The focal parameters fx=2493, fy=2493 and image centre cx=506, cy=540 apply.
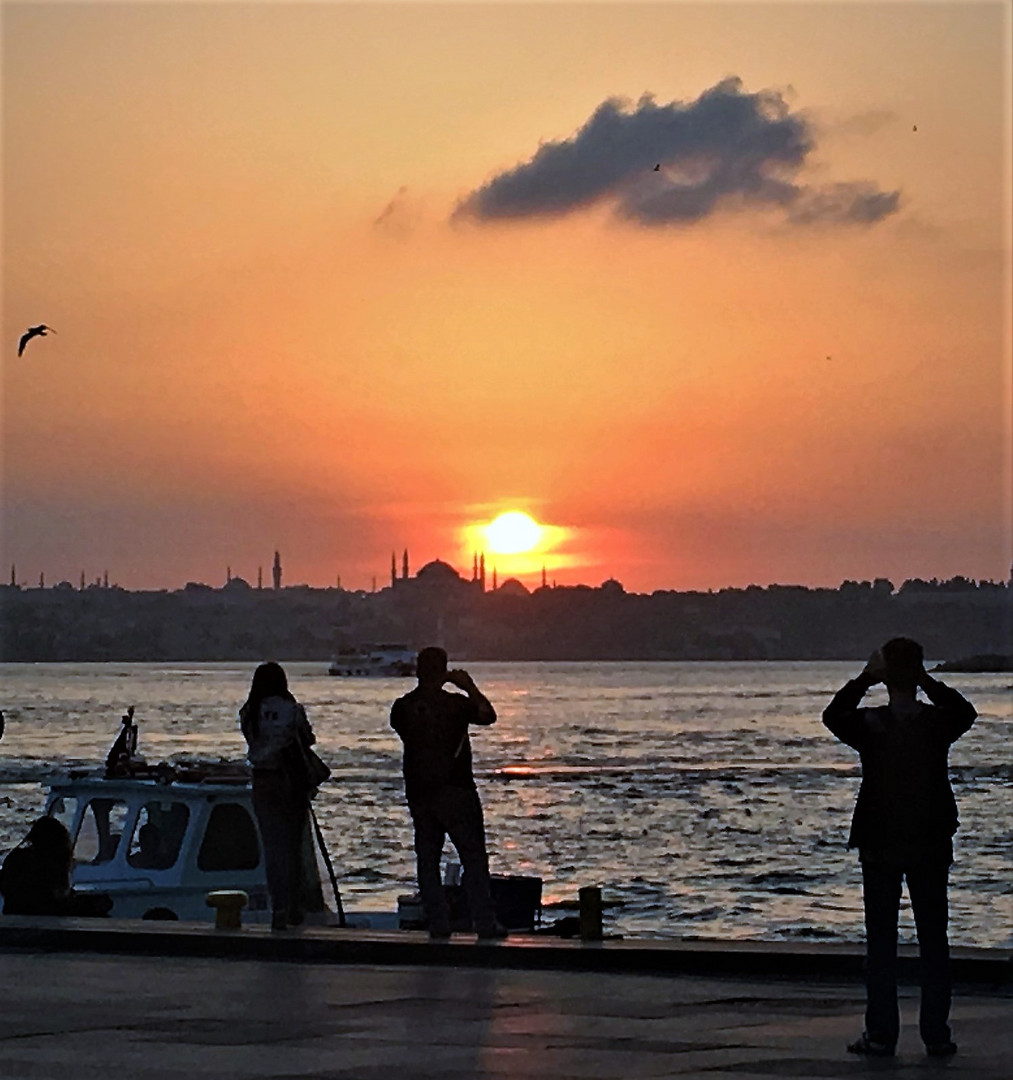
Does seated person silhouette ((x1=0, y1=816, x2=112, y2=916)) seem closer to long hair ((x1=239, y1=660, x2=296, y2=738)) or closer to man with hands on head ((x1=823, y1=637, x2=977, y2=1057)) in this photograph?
long hair ((x1=239, y1=660, x2=296, y2=738))

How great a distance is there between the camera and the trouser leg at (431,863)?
53.5 feet

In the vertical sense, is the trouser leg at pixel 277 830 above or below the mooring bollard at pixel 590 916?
above

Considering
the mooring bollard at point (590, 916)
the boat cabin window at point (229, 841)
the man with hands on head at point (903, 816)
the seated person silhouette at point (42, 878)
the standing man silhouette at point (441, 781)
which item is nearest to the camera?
the man with hands on head at point (903, 816)

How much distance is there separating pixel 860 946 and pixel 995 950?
36.9 inches

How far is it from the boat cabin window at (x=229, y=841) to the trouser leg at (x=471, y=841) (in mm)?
7551

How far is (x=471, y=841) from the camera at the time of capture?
53.6ft

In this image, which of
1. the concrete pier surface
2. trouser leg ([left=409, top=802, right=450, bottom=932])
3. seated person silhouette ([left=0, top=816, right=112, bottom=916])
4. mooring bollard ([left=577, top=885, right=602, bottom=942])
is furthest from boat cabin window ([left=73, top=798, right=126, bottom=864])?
mooring bollard ([left=577, top=885, right=602, bottom=942])

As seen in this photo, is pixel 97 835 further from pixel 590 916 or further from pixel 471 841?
pixel 590 916

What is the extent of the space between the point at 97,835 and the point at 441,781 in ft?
28.2

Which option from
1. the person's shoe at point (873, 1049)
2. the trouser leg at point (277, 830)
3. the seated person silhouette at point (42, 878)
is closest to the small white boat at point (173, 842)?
the seated person silhouette at point (42, 878)

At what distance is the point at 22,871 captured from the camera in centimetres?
1850

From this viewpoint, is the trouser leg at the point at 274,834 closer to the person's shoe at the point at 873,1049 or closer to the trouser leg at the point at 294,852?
the trouser leg at the point at 294,852

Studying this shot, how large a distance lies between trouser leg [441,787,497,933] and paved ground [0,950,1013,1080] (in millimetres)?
732

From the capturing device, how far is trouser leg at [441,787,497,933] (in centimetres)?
1628
